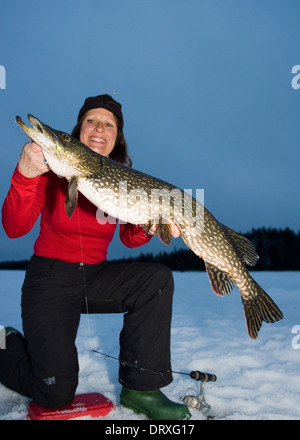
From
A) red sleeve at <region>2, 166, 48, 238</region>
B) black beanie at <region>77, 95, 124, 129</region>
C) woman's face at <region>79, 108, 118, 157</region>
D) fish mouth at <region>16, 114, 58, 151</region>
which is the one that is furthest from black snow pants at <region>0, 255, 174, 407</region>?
black beanie at <region>77, 95, 124, 129</region>

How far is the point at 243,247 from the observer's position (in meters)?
2.74

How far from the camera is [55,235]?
2.65 meters

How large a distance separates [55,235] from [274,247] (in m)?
19.3

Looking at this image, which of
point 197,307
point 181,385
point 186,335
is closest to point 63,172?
point 181,385

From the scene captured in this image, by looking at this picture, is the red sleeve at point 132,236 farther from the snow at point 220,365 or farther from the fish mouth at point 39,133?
the snow at point 220,365

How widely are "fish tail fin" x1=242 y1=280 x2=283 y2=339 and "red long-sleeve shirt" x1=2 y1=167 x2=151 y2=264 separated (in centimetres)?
98

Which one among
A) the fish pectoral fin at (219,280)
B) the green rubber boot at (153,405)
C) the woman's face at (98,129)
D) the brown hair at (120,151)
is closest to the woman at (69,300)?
the green rubber boot at (153,405)

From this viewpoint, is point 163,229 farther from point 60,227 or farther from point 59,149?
point 59,149

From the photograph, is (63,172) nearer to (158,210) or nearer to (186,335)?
(158,210)

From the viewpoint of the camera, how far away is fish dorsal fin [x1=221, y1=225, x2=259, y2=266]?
8.88ft

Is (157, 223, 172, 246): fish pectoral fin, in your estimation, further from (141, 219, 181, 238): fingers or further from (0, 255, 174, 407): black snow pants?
(0, 255, 174, 407): black snow pants

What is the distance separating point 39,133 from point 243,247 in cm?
181

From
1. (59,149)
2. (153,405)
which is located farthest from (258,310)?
(59,149)

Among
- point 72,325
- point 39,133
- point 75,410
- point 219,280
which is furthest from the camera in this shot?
point 219,280
